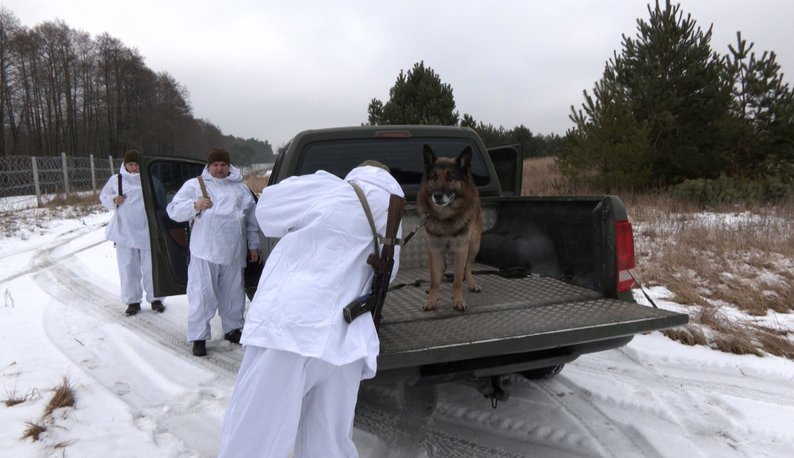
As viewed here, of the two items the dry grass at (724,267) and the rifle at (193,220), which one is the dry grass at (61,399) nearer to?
the rifle at (193,220)

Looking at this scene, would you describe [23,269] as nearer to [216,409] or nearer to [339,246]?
[216,409]

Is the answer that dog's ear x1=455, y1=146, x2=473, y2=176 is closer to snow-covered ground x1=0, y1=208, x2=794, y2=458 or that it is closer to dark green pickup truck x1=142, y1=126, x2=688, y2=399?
dark green pickup truck x1=142, y1=126, x2=688, y2=399

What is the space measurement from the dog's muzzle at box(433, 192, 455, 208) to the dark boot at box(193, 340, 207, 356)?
266cm

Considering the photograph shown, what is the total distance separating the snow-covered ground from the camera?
2699 mm

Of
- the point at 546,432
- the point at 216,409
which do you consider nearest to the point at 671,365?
the point at 546,432

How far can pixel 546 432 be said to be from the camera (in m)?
2.87

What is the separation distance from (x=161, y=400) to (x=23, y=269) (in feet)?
22.7

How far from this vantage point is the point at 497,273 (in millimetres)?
4078

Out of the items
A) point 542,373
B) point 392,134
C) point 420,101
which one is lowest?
point 542,373

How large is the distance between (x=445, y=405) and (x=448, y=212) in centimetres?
138

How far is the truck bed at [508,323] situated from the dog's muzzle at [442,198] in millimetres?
729

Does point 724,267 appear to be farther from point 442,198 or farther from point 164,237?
point 164,237

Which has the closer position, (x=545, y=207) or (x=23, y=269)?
(x=545, y=207)

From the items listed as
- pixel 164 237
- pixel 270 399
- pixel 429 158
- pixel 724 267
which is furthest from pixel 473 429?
pixel 724 267
